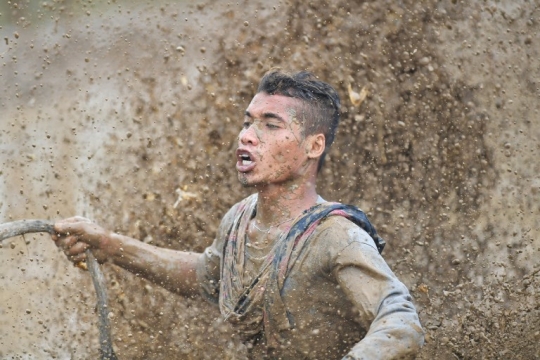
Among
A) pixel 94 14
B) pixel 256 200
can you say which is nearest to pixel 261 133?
pixel 256 200

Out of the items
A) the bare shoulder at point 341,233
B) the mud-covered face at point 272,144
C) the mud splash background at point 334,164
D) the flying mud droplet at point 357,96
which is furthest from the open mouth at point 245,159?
the flying mud droplet at point 357,96

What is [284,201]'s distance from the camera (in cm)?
407

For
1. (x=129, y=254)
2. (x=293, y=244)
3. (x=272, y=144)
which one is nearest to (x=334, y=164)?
(x=129, y=254)

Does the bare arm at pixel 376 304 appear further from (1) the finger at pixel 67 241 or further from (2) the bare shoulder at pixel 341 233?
(1) the finger at pixel 67 241

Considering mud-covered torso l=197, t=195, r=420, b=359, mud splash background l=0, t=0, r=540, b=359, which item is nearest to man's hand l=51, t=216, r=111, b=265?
mud-covered torso l=197, t=195, r=420, b=359

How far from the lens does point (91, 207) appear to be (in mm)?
7238

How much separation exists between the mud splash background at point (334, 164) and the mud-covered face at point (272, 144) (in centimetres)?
270

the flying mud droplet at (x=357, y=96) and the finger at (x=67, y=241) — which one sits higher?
the finger at (x=67, y=241)

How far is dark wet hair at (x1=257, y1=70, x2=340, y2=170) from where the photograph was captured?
411cm

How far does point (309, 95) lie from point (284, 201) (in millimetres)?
428

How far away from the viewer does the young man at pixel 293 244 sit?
12.5 ft

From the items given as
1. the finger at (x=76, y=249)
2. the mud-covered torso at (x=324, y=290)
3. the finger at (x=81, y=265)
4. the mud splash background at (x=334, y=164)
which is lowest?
the mud splash background at (x=334, y=164)

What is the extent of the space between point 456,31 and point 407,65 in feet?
1.40

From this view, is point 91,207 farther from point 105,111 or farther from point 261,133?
point 261,133
